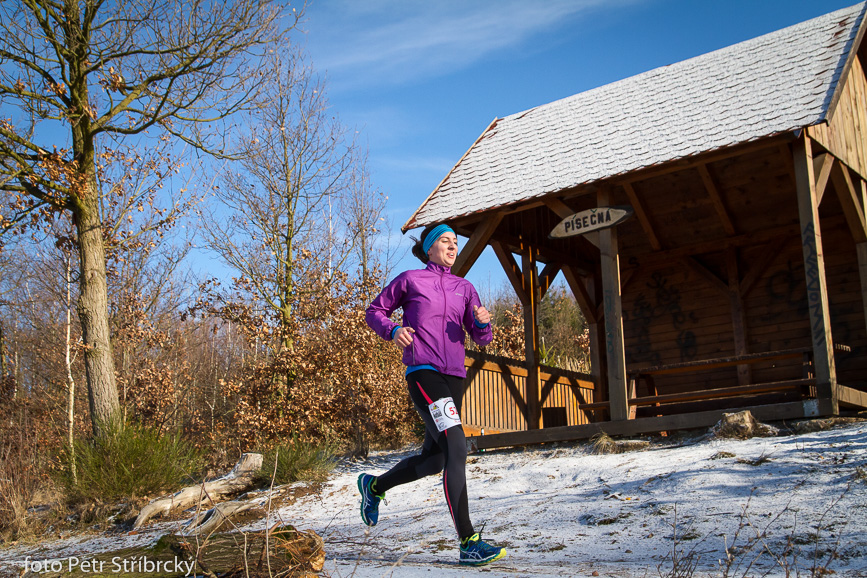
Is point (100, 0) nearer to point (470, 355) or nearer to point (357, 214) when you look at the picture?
point (470, 355)

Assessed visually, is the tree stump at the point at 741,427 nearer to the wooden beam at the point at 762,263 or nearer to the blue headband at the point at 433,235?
the wooden beam at the point at 762,263

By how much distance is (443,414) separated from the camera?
4.30 metres

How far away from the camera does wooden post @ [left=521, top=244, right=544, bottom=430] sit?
36.0 ft

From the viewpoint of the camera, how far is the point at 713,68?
11.3 metres

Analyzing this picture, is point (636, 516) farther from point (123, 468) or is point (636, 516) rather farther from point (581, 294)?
point (581, 294)

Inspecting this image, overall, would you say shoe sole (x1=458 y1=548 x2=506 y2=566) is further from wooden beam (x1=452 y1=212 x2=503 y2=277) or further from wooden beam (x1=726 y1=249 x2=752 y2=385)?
wooden beam (x1=726 y1=249 x2=752 y2=385)

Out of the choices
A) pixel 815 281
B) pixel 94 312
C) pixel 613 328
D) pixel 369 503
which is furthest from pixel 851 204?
pixel 94 312

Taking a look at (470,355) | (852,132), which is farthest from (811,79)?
(470,355)

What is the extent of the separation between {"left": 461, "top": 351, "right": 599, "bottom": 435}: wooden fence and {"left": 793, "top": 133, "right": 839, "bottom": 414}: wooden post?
4.08 m

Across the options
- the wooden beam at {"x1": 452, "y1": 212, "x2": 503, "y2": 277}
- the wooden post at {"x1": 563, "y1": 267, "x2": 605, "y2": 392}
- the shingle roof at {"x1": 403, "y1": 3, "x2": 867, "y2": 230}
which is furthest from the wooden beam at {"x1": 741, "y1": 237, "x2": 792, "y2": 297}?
the wooden beam at {"x1": 452, "y1": 212, "x2": 503, "y2": 277}

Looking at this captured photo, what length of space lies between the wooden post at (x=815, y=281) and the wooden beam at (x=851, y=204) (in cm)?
157

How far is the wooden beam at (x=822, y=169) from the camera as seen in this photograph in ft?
27.5

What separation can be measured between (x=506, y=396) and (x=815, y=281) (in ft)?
16.3

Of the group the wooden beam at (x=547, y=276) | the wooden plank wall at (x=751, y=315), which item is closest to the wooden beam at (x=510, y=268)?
the wooden beam at (x=547, y=276)
